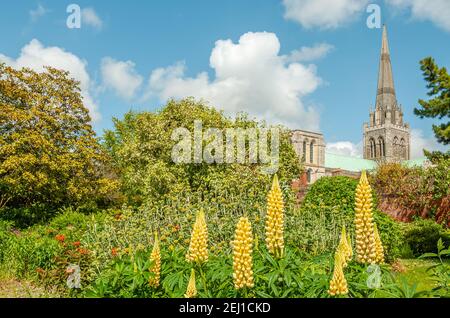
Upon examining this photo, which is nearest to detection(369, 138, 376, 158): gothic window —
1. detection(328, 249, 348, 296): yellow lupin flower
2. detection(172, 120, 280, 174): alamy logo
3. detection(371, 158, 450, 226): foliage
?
detection(371, 158, 450, 226): foliage

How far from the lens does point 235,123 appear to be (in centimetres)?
2289

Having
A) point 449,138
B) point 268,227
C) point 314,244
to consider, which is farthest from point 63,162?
point 268,227

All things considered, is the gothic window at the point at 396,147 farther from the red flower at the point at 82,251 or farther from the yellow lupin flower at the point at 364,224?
the yellow lupin flower at the point at 364,224

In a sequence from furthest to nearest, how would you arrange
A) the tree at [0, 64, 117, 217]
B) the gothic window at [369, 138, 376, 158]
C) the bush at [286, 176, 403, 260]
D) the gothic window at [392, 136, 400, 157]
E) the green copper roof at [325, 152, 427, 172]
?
the gothic window at [369, 138, 376, 158] → the gothic window at [392, 136, 400, 157] → the green copper roof at [325, 152, 427, 172] → the tree at [0, 64, 117, 217] → the bush at [286, 176, 403, 260]

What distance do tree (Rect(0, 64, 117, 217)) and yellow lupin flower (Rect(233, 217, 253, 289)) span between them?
623 inches

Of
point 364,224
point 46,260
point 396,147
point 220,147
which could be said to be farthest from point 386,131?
point 364,224

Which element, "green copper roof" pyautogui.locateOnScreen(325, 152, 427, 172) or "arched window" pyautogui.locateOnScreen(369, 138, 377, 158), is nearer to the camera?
"green copper roof" pyautogui.locateOnScreen(325, 152, 427, 172)

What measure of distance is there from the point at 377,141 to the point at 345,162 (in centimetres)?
1242

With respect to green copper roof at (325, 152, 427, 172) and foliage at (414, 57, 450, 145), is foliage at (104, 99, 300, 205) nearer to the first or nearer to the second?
foliage at (414, 57, 450, 145)

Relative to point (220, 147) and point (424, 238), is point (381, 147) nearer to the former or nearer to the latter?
point (220, 147)

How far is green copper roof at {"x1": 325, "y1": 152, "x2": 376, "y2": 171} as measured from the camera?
79.1 metres

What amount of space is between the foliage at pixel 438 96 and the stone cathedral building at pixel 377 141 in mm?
50457

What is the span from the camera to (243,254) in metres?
3.29
